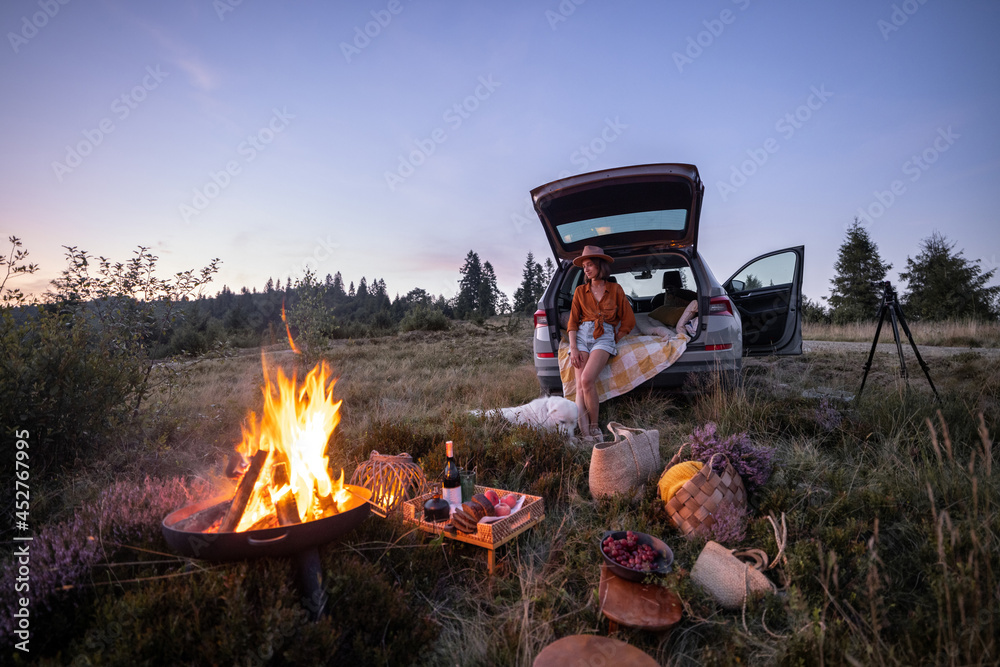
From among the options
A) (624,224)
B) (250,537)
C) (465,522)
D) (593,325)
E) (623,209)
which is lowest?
(465,522)

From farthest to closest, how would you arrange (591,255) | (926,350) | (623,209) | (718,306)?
(926,350) → (623,209) → (591,255) → (718,306)

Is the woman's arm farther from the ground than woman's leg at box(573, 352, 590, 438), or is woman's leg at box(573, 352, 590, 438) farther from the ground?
the woman's arm

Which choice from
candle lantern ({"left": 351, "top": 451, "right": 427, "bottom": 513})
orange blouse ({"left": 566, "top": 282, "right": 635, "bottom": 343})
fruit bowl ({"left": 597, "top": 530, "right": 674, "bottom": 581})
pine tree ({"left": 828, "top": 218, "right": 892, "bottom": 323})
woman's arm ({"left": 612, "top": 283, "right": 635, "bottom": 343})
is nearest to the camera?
fruit bowl ({"left": 597, "top": 530, "right": 674, "bottom": 581})

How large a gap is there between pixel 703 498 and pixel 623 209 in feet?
10.2

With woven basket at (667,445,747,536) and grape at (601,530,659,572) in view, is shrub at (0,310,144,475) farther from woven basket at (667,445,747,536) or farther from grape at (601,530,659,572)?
woven basket at (667,445,747,536)

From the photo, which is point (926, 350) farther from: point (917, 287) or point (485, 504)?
point (917, 287)

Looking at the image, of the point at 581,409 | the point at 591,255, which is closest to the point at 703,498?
the point at 581,409

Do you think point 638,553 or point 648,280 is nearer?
point 638,553

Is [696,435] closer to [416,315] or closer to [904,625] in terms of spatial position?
[904,625]

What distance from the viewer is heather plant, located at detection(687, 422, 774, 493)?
9.51 ft

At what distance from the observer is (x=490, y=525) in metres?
2.45

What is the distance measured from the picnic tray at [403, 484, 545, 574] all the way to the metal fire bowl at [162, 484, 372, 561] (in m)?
0.56

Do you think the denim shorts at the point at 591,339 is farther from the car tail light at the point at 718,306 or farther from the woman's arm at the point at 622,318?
the car tail light at the point at 718,306

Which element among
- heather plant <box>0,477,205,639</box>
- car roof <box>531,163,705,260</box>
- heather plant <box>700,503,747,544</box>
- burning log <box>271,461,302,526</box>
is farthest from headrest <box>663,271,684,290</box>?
heather plant <box>0,477,205,639</box>
